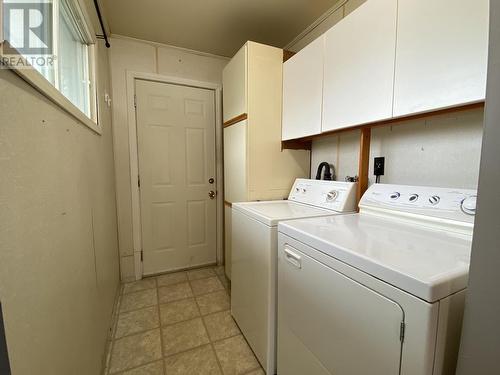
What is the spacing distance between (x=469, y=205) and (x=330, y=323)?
0.75 metres

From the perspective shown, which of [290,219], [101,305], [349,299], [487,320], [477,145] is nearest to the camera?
[487,320]

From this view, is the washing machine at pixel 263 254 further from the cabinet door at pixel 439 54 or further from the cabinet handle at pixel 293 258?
the cabinet door at pixel 439 54

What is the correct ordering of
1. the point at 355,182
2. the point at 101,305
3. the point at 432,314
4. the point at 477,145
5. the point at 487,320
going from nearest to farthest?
1. the point at 487,320
2. the point at 432,314
3. the point at 477,145
4. the point at 101,305
5. the point at 355,182

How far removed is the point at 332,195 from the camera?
158 centimetres

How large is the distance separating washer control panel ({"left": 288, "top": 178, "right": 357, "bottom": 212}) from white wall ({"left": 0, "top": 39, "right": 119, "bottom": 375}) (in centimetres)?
141

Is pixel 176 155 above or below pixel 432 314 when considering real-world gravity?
above

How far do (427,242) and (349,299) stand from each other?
396 mm

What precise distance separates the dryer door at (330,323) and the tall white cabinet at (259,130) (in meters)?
0.88

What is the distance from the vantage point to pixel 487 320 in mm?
465

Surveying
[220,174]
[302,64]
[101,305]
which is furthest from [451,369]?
[220,174]

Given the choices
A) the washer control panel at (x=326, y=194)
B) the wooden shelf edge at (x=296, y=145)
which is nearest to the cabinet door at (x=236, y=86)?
the wooden shelf edge at (x=296, y=145)

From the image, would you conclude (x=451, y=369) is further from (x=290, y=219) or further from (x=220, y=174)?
(x=220, y=174)

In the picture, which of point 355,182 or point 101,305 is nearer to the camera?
point 101,305

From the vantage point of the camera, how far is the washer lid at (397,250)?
1.99 ft
